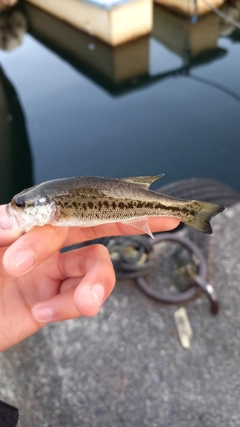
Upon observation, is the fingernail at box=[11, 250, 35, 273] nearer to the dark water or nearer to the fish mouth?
the fish mouth

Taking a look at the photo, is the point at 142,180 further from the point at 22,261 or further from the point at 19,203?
the point at 22,261

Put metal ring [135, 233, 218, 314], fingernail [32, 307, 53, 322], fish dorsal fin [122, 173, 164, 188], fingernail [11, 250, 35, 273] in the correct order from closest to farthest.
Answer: fingernail [11, 250, 35, 273]
fingernail [32, 307, 53, 322]
fish dorsal fin [122, 173, 164, 188]
metal ring [135, 233, 218, 314]

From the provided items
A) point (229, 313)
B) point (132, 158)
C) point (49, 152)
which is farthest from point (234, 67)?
point (229, 313)

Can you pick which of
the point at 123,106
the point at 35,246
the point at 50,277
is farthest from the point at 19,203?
the point at 123,106

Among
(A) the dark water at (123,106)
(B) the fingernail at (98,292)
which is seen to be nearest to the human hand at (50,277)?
→ (B) the fingernail at (98,292)

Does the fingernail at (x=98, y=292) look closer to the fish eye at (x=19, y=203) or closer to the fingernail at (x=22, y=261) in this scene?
the fingernail at (x=22, y=261)

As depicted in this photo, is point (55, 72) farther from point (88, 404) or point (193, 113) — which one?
point (88, 404)

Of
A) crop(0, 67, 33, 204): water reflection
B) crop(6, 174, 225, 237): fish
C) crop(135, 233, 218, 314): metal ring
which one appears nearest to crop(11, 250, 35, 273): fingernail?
crop(6, 174, 225, 237): fish
